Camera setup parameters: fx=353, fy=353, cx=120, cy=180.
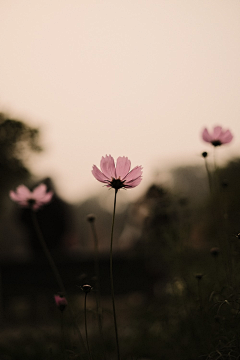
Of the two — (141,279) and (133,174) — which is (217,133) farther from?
(141,279)

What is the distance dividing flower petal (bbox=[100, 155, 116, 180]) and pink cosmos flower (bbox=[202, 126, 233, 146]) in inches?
21.5

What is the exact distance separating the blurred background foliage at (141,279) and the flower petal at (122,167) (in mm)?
317

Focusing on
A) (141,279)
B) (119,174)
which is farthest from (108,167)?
(141,279)

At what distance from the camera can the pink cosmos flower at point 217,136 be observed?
132 cm

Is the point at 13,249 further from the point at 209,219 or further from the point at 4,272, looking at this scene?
the point at 4,272

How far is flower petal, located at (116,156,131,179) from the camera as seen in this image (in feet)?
2.98

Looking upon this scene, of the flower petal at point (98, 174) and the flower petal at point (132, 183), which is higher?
the flower petal at point (98, 174)

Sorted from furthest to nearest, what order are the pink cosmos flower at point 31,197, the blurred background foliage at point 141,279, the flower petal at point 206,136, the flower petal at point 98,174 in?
the pink cosmos flower at point 31,197, the flower petal at point 206,136, the blurred background foliage at point 141,279, the flower petal at point 98,174

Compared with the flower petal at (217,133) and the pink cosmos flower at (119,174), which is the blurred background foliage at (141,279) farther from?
the pink cosmos flower at (119,174)

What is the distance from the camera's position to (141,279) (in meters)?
3.36

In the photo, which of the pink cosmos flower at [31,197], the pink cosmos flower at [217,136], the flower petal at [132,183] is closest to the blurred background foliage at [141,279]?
the pink cosmos flower at [217,136]

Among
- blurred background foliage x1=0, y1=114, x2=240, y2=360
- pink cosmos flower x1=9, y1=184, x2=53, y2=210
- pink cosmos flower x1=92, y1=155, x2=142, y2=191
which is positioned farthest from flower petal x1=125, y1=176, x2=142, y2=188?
pink cosmos flower x1=9, y1=184, x2=53, y2=210

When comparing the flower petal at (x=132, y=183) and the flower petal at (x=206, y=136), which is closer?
the flower petal at (x=132, y=183)

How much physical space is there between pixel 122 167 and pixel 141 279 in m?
2.64
